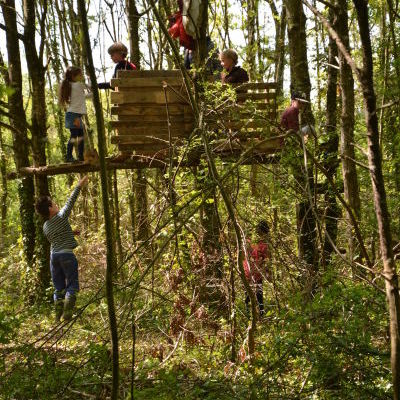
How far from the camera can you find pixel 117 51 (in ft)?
25.8

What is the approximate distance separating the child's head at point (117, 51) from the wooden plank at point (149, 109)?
4.28 ft

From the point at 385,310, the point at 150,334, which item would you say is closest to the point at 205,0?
the point at 385,310

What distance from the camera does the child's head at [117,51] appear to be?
7.84m

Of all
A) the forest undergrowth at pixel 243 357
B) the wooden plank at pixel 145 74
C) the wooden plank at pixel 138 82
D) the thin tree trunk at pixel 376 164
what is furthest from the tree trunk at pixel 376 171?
the wooden plank at pixel 145 74

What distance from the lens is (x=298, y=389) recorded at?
4.31 metres

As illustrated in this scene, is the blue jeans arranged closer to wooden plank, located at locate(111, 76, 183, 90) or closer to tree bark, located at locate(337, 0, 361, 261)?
wooden plank, located at locate(111, 76, 183, 90)

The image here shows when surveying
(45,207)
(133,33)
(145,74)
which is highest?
(133,33)

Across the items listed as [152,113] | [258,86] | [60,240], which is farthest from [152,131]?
[60,240]

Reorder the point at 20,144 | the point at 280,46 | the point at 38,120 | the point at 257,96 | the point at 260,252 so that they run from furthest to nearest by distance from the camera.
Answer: the point at 280,46
the point at 20,144
the point at 38,120
the point at 257,96
the point at 260,252

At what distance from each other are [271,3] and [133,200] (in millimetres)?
6206

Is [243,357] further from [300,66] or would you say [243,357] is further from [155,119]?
[155,119]

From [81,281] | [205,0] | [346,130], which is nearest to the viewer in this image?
[346,130]

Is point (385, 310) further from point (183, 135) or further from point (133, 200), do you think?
point (133, 200)

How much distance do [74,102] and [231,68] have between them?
2361 millimetres
